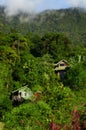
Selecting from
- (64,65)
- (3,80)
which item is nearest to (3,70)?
(3,80)

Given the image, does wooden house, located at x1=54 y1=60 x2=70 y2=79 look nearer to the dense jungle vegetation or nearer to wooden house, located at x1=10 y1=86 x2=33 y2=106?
the dense jungle vegetation

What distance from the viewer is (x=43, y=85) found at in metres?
35.6

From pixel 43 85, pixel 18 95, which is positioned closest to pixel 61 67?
pixel 18 95

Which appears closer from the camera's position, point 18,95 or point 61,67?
point 18,95

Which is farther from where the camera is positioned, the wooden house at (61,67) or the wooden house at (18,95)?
the wooden house at (61,67)

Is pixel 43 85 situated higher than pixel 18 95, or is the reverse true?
pixel 43 85

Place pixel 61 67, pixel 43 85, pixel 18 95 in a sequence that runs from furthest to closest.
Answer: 1. pixel 61 67
2. pixel 18 95
3. pixel 43 85

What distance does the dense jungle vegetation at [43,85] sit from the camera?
1717 centimetres

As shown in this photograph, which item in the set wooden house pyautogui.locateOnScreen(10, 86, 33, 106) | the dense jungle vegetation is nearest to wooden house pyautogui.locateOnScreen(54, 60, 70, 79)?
the dense jungle vegetation

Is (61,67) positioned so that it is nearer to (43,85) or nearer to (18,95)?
(18,95)

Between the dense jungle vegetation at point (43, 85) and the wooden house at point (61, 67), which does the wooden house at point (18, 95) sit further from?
the wooden house at point (61, 67)

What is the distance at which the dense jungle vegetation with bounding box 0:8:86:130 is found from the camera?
17167 millimetres

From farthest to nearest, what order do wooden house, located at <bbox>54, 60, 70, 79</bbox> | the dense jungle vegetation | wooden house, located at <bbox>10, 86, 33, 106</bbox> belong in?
wooden house, located at <bbox>54, 60, 70, 79</bbox>, wooden house, located at <bbox>10, 86, 33, 106</bbox>, the dense jungle vegetation

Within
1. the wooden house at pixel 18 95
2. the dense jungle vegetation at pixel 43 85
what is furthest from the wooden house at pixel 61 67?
the wooden house at pixel 18 95
